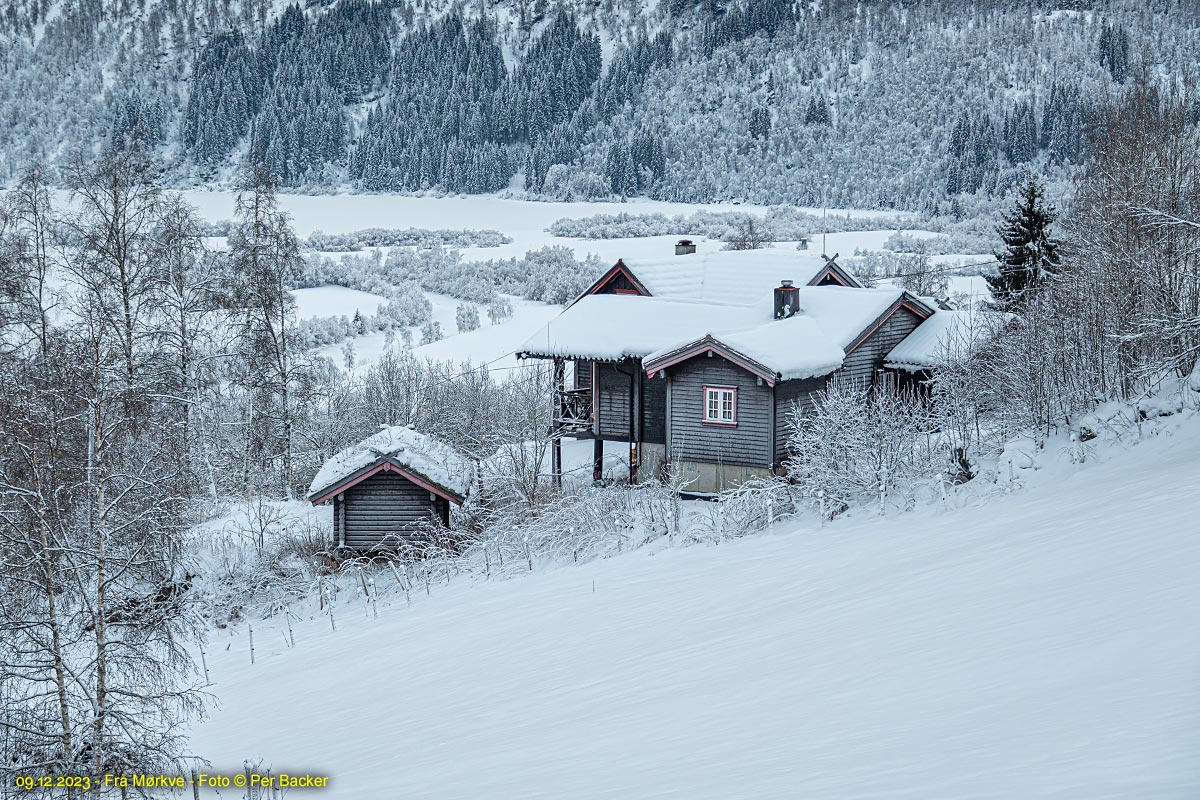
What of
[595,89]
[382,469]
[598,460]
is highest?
[595,89]

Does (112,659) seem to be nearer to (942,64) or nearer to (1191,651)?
(1191,651)

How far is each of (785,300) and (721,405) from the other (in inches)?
150

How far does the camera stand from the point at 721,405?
86.7 feet

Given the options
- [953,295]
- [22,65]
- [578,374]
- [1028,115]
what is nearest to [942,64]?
[1028,115]

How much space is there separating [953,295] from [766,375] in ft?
85.1

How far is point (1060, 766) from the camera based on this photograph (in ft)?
19.0

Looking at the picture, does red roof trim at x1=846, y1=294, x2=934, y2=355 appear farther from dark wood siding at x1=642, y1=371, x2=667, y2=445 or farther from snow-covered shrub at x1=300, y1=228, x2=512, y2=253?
snow-covered shrub at x1=300, y1=228, x2=512, y2=253

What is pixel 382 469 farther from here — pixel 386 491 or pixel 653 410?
pixel 653 410

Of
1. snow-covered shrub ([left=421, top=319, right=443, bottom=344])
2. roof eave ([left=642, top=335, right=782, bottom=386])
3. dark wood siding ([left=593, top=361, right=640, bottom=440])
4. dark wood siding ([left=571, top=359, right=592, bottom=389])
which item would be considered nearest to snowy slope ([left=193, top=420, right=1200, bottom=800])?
roof eave ([left=642, top=335, right=782, bottom=386])

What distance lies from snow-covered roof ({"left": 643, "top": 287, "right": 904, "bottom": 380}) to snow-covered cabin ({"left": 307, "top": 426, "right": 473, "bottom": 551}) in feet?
18.7

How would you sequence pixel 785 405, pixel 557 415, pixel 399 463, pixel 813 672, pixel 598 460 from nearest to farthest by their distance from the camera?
1. pixel 813 672
2. pixel 399 463
3. pixel 785 405
4. pixel 598 460
5. pixel 557 415

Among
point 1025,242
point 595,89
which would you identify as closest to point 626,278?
point 1025,242

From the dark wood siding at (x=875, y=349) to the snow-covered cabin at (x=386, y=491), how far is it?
1010 cm

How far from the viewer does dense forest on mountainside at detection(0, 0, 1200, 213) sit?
9162 cm
